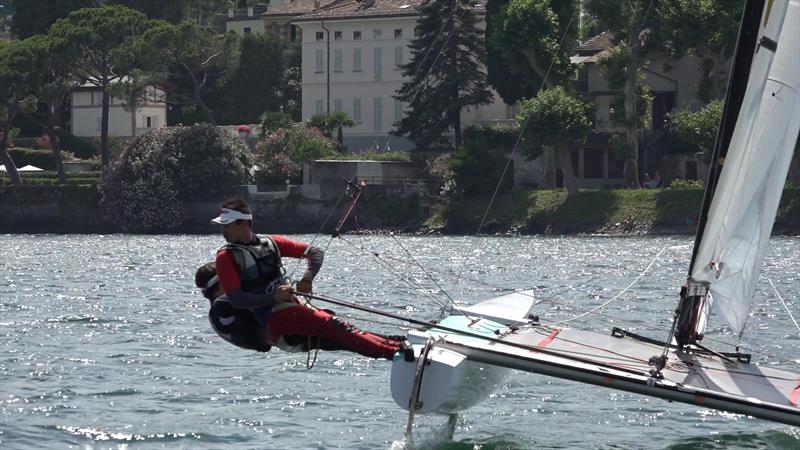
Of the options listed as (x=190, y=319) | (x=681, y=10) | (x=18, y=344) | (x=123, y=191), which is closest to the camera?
(x=18, y=344)

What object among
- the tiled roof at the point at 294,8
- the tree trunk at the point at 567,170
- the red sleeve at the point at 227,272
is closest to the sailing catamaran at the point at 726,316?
the red sleeve at the point at 227,272

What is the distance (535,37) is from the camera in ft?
172

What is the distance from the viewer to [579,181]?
59.7 metres

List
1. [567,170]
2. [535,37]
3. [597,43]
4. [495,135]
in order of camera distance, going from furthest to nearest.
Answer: [597,43], [495,135], [567,170], [535,37]

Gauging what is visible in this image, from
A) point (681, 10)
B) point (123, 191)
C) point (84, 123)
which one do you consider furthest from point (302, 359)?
point (84, 123)

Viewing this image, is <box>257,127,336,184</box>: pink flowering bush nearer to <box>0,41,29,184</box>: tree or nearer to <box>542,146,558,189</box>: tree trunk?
<box>542,146,558,189</box>: tree trunk

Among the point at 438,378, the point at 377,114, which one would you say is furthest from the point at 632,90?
the point at 438,378

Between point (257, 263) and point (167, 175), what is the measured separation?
47.2 meters

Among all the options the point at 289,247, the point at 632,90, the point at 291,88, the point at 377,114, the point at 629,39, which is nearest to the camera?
the point at 289,247

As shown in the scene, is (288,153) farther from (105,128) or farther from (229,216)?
(229,216)

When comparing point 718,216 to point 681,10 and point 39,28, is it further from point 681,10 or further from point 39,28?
point 39,28

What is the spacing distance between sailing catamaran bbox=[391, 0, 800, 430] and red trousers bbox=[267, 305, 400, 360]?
0.25 m

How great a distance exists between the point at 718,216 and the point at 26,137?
226 ft

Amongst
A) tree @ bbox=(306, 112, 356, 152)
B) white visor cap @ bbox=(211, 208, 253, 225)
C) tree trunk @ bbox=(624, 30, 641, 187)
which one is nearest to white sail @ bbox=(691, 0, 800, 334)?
white visor cap @ bbox=(211, 208, 253, 225)
